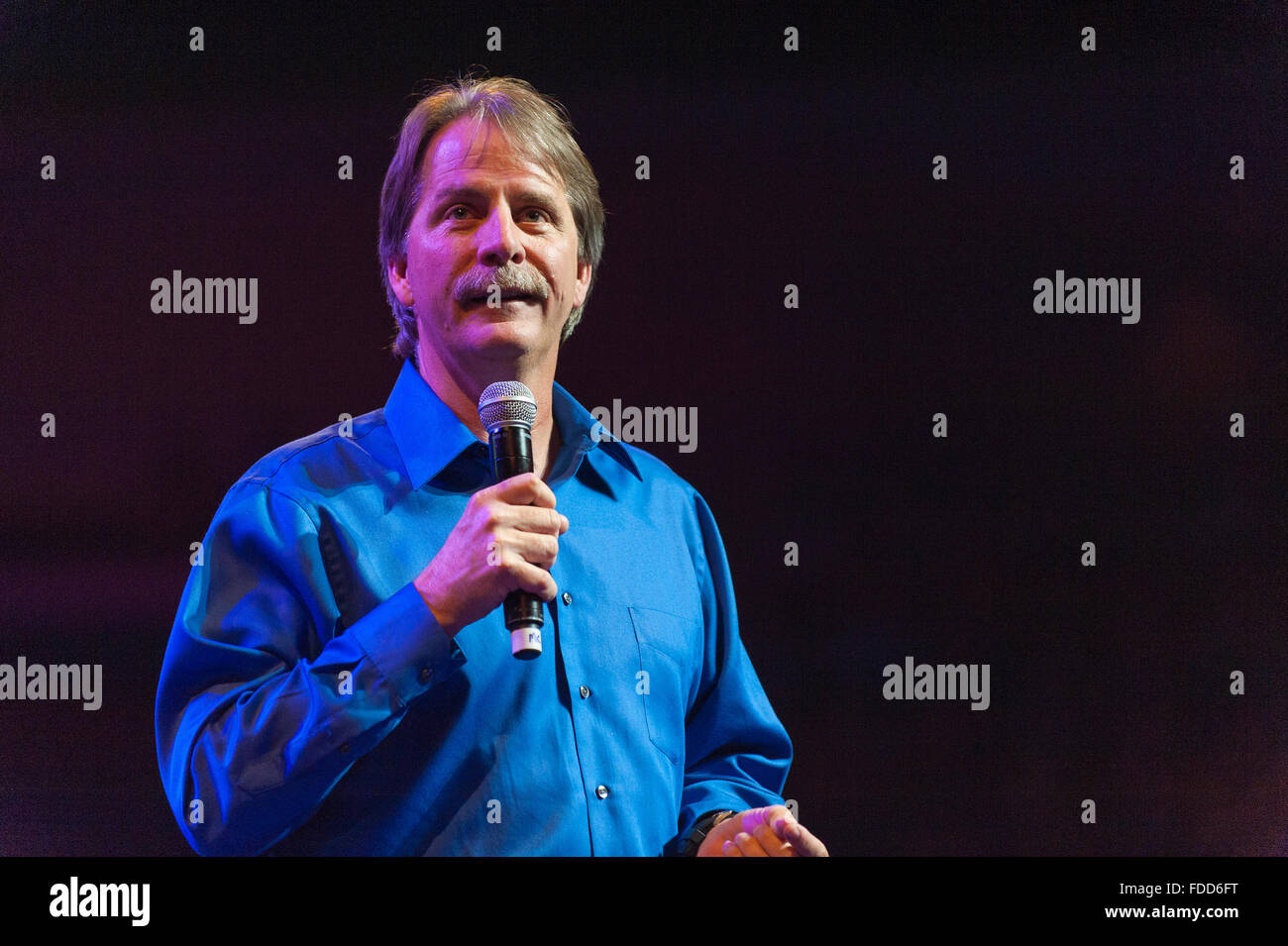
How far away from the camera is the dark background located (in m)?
2.56

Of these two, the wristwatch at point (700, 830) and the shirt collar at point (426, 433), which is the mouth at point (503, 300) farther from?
the wristwatch at point (700, 830)

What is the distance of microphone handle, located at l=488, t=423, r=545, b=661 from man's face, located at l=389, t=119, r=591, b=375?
0.34 metres

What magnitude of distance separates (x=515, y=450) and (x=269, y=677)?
0.55 metres

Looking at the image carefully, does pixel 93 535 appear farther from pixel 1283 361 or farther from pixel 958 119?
pixel 1283 361

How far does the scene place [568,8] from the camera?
278 centimetres

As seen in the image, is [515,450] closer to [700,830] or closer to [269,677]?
[269,677]
